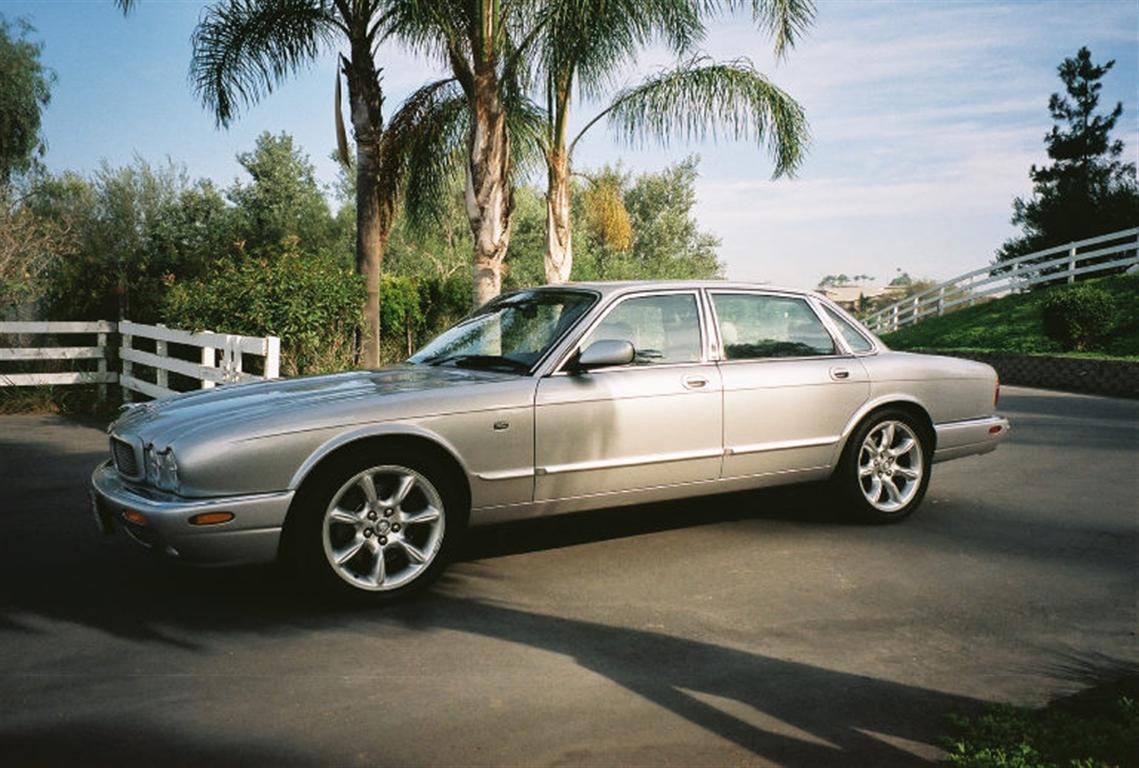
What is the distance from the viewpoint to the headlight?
15.0 feet

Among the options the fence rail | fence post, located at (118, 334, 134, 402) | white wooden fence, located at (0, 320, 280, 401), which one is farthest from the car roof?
fence post, located at (118, 334, 134, 402)

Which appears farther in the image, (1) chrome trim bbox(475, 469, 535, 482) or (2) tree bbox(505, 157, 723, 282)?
(2) tree bbox(505, 157, 723, 282)

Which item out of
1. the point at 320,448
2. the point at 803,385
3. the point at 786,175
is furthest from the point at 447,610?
the point at 786,175

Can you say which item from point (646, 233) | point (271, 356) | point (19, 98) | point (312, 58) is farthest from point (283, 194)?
Result: point (271, 356)

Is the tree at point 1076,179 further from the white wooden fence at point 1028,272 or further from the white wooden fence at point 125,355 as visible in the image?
the white wooden fence at point 125,355

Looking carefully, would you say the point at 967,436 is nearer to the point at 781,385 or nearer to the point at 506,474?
the point at 781,385

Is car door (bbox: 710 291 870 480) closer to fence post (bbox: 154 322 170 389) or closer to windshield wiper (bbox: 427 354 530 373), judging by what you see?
windshield wiper (bbox: 427 354 530 373)

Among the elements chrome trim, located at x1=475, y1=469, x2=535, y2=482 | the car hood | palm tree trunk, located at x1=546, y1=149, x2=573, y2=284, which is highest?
palm tree trunk, located at x1=546, y1=149, x2=573, y2=284

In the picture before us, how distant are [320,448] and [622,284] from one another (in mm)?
2231

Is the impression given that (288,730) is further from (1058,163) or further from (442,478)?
(1058,163)

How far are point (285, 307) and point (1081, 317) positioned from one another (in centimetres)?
1763

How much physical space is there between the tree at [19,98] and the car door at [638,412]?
3634 cm

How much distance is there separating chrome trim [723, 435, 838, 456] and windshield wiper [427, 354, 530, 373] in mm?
1350

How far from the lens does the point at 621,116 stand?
15.3 meters
